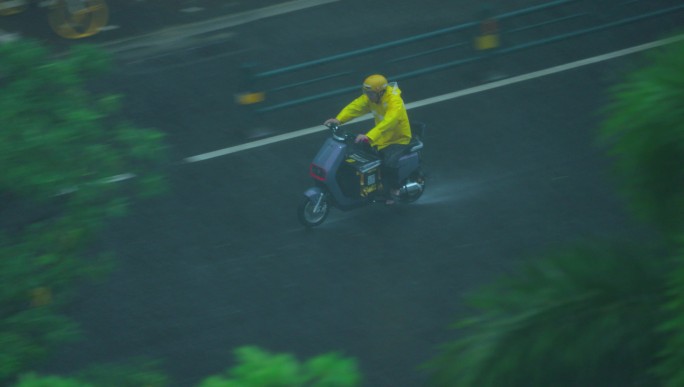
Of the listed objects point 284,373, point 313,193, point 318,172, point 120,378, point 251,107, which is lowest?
point 313,193

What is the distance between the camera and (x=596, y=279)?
11.0 feet

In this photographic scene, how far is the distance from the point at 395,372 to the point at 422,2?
8.98 meters

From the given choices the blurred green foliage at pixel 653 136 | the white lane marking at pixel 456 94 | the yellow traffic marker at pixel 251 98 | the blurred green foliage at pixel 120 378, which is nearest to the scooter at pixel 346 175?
the white lane marking at pixel 456 94

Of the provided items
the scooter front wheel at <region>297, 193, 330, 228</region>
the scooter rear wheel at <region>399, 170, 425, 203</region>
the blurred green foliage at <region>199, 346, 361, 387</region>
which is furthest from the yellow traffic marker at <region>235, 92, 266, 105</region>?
the blurred green foliage at <region>199, 346, 361, 387</region>

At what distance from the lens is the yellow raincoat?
9.76 meters

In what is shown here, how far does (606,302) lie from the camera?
3324mm

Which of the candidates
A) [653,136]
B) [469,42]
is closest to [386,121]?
[469,42]

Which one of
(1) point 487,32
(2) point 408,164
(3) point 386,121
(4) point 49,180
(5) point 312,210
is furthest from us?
(1) point 487,32

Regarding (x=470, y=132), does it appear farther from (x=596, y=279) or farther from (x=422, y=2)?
(x=596, y=279)

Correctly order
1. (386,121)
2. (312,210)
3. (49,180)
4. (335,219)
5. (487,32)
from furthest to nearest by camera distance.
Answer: (487,32) < (335,219) < (312,210) < (386,121) < (49,180)

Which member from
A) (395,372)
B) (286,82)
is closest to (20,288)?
(395,372)

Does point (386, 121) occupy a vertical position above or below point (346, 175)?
above

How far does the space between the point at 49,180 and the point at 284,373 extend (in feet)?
6.47

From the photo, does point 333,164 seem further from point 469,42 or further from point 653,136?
point 653,136
